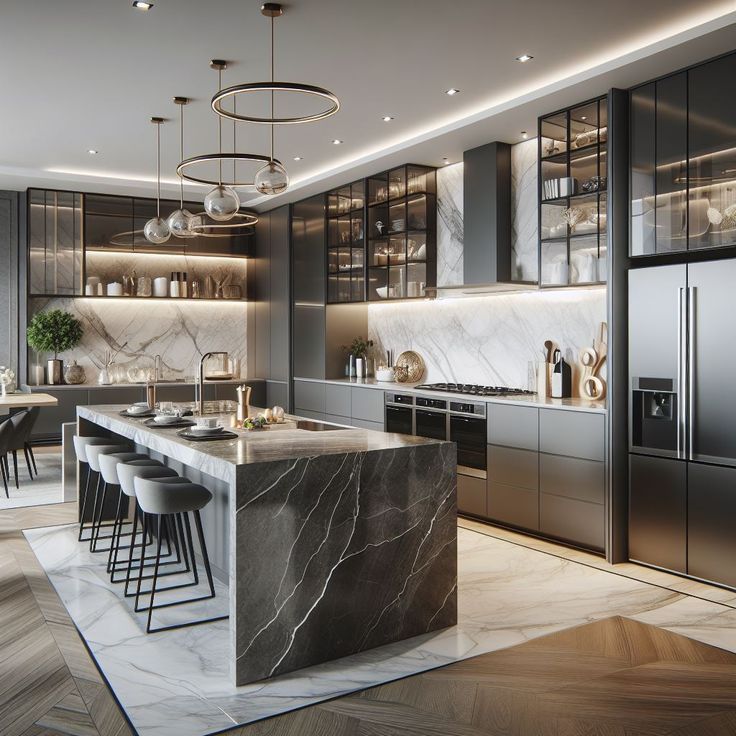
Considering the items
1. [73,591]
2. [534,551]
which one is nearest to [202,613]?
[73,591]

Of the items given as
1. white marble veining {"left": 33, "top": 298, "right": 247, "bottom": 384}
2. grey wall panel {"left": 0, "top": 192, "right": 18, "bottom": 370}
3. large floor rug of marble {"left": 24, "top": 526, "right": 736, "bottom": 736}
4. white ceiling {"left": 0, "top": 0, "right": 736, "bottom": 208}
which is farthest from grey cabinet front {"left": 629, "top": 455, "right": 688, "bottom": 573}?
grey wall panel {"left": 0, "top": 192, "right": 18, "bottom": 370}

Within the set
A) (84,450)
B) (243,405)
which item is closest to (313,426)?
(243,405)

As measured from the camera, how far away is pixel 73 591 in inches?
156

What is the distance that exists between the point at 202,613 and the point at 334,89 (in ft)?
11.4

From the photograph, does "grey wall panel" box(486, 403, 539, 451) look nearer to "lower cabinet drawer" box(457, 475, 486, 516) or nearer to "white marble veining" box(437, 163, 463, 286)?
"lower cabinet drawer" box(457, 475, 486, 516)

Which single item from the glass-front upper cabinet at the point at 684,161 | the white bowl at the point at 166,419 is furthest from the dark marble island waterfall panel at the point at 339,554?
the glass-front upper cabinet at the point at 684,161

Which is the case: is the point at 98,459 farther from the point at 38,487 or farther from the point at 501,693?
the point at 501,693

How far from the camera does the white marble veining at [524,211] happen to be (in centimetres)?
574

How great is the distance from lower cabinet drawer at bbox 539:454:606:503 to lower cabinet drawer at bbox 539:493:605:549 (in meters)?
0.05

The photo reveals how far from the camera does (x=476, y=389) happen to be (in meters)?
6.01

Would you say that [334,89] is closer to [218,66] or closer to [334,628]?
[218,66]

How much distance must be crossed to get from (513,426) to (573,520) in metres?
0.78

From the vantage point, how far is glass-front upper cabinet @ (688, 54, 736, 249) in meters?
3.92

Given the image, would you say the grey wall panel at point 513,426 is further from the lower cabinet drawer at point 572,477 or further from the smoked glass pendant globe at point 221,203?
the smoked glass pendant globe at point 221,203
